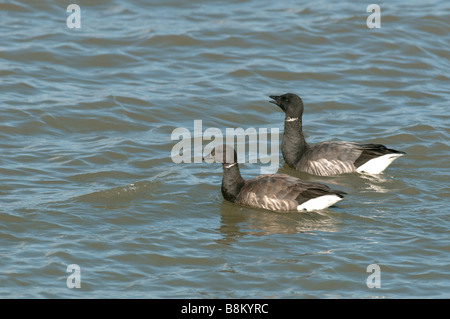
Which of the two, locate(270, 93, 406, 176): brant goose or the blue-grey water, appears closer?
the blue-grey water

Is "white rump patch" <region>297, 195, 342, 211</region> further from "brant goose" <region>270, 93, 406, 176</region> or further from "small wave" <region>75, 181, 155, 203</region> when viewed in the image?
"small wave" <region>75, 181, 155, 203</region>

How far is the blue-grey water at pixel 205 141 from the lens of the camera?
10352 mm

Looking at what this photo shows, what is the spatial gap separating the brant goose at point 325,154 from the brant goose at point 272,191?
159cm

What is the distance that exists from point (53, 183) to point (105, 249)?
299cm

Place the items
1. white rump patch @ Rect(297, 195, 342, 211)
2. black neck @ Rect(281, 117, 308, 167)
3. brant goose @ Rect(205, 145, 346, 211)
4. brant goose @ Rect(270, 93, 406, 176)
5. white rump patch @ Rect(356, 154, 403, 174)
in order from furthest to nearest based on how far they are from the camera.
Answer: black neck @ Rect(281, 117, 308, 167), brant goose @ Rect(270, 93, 406, 176), white rump patch @ Rect(356, 154, 403, 174), brant goose @ Rect(205, 145, 346, 211), white rump patch @ Rect(297, 195, 342, 211)

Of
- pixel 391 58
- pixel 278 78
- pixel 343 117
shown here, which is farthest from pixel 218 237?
pixel 391 58

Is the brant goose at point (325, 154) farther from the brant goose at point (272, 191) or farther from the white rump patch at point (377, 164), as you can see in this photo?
the brant goose at point (272, 191)

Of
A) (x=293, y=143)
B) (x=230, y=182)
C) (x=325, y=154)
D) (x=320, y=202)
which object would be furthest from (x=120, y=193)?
(x=325, y=154)

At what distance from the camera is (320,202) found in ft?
40.3

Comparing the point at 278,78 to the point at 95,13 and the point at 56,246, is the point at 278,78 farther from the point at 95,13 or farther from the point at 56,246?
the point at 56,246

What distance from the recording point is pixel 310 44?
21.3 meters

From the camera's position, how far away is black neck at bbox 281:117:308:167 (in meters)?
15.1

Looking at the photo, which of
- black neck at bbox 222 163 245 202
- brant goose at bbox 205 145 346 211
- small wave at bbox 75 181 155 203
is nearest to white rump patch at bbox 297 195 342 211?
brant goose at bbox 205 145 346 211

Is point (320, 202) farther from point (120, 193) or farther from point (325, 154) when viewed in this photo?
point (120, 193)
